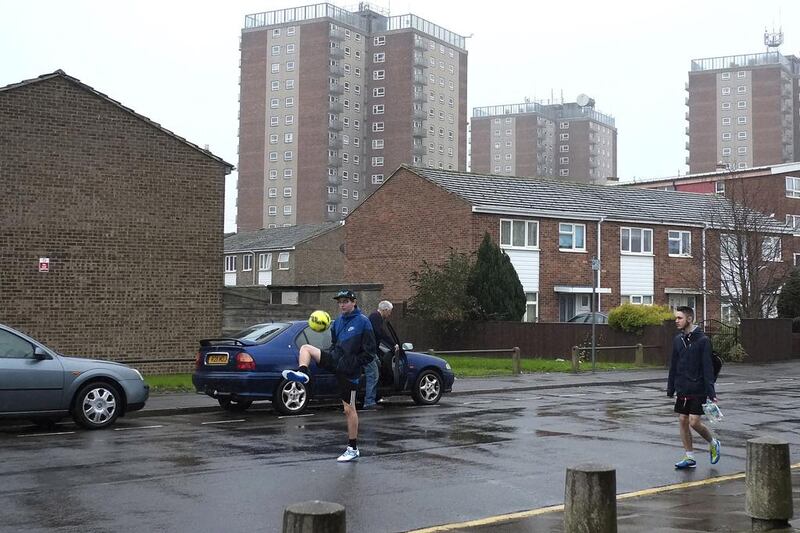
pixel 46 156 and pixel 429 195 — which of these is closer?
pixel 46 156

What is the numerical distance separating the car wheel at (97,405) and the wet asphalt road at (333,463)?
0.26 m

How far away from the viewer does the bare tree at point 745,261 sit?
35.3m

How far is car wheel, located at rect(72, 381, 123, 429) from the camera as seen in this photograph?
1326 centimetres

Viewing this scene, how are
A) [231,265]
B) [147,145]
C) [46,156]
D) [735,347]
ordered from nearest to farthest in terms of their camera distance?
[46,156] → [147,145] → [735,347] → [231,265]

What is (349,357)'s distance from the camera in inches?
418

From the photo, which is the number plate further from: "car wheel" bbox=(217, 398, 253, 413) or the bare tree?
the bare tree

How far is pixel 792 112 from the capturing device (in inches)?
4929

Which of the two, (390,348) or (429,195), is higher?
(429,195)

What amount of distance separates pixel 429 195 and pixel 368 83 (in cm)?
8235

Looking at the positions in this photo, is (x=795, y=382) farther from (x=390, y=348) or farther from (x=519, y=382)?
(x=390, y=348)

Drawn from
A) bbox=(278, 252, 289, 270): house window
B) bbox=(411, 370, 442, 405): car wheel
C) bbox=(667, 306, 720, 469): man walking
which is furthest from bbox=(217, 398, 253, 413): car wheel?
bbox=(278, 252, 289, 270): house window

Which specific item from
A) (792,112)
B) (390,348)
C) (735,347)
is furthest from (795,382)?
(792,112)

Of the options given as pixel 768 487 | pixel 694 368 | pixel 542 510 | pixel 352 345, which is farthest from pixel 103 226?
pixel 768 487

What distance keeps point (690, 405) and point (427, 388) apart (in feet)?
24.3
